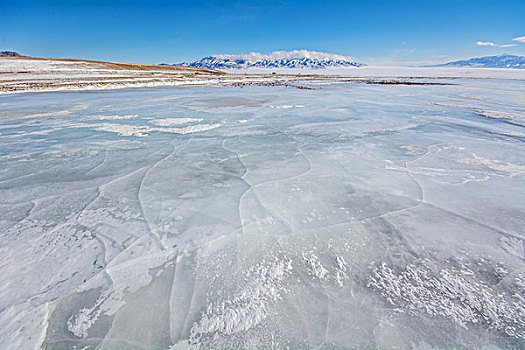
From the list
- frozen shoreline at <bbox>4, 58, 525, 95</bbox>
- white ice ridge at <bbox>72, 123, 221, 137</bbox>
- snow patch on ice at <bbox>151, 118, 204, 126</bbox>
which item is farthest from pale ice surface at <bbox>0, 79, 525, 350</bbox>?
frozen shoreline at <bbox>4, 58, 525, 95</bbox>

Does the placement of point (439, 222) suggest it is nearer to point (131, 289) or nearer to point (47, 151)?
point (131, 289)

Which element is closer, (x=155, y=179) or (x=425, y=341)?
(x=425, y=341)

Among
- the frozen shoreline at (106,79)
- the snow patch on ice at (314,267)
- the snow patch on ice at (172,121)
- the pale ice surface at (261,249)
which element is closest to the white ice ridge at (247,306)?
the pale ice surface at (261,249)

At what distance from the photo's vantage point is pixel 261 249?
216 cm

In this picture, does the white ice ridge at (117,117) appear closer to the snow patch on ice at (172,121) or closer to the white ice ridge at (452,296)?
the snow patch on ice at (172,121)

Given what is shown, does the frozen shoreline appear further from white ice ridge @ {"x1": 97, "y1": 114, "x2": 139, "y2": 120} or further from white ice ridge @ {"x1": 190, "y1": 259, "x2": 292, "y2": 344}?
white ice ridge @ {"x1": 190, "y1": 259, "x2": 292, "y2": 344}

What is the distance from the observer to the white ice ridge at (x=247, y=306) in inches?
59.7

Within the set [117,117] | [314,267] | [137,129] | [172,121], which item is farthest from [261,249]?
[117,117]

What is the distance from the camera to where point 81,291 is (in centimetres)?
174

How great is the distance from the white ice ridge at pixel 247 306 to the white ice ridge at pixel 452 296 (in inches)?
27.6

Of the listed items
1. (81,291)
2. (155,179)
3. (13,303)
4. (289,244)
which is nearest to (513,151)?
(289,244)

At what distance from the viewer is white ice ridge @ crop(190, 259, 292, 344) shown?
4.98ft

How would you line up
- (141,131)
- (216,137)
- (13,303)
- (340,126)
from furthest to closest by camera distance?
(340,126) → (141,131) → (216,137) → (13,303)

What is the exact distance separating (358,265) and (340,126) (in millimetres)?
5268
